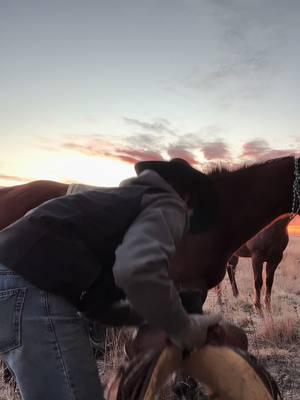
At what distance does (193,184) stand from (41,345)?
110cm

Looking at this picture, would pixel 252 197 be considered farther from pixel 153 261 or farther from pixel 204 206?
pixel 153 261

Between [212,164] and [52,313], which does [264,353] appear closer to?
[212,164]

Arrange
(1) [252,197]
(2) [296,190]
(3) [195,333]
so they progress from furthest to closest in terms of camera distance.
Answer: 1. (1) [252,197]
2. (2) [296,190]
3. (3) [195,333]

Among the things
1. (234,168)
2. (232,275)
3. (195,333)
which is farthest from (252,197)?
(232,275)

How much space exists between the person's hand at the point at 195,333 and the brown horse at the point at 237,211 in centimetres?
198

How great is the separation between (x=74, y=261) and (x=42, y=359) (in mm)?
429

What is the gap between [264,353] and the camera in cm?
547

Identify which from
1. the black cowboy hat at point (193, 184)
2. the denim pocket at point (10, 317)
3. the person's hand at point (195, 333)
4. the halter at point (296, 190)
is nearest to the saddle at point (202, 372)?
the person's hand at point (195, 333)

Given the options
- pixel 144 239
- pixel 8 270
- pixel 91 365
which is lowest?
pixel 91 365

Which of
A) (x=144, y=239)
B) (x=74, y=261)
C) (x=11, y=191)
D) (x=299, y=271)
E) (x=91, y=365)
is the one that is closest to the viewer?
(x=144, y=239)

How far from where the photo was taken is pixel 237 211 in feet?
14.0

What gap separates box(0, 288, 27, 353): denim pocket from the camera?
207cm

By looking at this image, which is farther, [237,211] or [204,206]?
[237,211]

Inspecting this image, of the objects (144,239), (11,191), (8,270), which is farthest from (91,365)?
(11,191)
